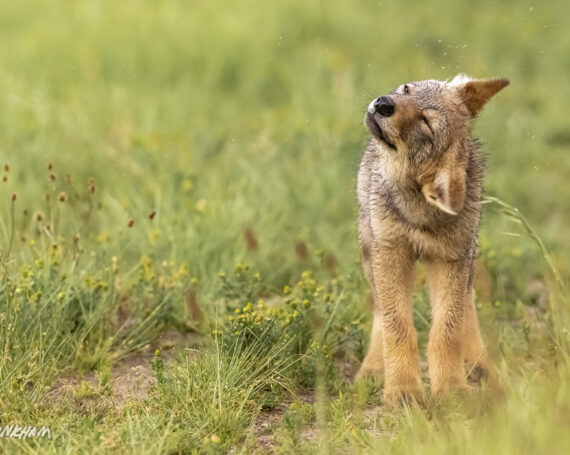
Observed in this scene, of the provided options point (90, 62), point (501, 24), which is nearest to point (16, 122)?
point (90, 62)

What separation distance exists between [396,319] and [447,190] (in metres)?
0.94

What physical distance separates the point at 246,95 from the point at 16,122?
2386 millimetres

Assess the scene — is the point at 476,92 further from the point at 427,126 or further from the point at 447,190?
the point at 447,190

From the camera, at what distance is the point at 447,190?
3744 millimetres

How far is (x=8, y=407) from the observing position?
3.96 metres

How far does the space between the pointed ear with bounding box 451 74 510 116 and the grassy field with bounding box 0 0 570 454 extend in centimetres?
75

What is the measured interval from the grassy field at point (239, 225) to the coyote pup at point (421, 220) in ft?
0.65

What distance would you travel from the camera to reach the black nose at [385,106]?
4039 mm

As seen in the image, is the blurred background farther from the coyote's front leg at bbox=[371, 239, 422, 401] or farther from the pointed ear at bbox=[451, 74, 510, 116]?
the pointed ear at bbox=[451, 74, 510, 116]

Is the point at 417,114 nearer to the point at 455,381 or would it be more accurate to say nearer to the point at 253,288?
the point at 455,381

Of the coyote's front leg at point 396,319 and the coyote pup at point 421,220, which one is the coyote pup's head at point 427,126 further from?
the coyote's front leg at point 396,319

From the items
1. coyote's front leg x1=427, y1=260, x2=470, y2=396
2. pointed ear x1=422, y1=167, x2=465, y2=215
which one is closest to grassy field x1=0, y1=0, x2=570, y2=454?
coyote's front leg x1=427, y1=260, x2=470, y2=396

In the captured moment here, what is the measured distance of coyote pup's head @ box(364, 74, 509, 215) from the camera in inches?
159

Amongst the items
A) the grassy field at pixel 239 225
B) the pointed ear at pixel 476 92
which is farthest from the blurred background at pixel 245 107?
the pointed ear at pixel 476 92
